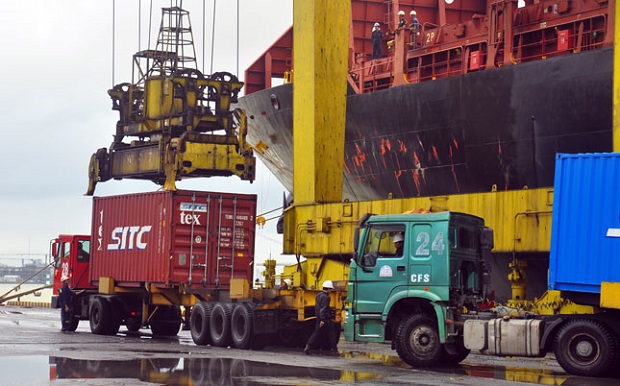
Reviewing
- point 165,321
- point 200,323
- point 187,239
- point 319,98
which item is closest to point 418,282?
point 200,323

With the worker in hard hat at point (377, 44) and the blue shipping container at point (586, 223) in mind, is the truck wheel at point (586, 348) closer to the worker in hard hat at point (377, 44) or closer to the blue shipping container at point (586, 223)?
the blue shipping container at point (586, 223)

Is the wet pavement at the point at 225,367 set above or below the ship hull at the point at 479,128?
below

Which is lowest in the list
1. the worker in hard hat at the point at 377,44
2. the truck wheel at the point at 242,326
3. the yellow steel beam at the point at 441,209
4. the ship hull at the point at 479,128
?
the truck wheel at the point at 242,326

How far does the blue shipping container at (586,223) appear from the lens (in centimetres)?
1523

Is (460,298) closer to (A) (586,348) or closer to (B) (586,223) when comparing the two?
(A) (586,348)

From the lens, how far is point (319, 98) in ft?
85.9

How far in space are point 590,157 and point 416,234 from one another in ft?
9.87

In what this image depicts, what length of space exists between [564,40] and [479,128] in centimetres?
342

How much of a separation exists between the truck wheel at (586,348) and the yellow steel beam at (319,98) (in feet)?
37.5

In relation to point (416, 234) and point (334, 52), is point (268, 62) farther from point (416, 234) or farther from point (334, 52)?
point (416, 234)

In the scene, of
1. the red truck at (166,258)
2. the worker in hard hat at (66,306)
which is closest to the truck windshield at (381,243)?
the red truck at (166,258)

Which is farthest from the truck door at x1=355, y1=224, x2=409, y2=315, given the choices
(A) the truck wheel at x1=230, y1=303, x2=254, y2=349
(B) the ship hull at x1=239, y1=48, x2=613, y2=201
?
(B) the ship hull at x1=239, y1=48, x2=613, y2=201

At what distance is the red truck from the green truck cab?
14.1 feet

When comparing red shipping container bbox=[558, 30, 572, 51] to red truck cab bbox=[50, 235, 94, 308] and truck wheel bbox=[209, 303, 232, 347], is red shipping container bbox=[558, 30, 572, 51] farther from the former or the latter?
red truck cab bbox=[50, 235, 94, 308]
